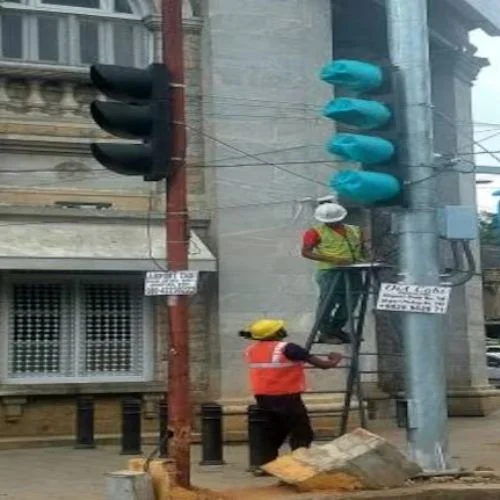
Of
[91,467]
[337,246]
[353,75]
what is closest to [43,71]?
[337,246]

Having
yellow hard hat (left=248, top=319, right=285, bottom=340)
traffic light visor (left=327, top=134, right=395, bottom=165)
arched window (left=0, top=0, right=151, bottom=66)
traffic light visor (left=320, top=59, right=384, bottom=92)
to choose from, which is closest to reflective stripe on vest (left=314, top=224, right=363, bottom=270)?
yellow hard hat (left=248, top=319, right=285, bottom=340)

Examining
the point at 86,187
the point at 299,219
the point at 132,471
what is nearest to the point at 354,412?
the point at 299,219

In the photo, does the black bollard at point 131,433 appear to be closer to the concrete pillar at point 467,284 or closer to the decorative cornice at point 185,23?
the decorative cornice at point 185,23

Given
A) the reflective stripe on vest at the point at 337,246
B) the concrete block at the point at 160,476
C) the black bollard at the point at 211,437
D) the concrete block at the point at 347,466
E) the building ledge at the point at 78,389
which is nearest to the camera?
the concrete block at the point at 160,476

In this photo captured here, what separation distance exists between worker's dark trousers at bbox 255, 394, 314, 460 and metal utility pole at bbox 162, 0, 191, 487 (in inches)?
52.4

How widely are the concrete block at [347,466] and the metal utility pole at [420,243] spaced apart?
0.46m

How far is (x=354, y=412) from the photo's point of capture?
1598cm

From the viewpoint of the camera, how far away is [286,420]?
36.2 ft

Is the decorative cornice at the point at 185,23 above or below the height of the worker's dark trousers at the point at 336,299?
above

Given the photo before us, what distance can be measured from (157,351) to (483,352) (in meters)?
6.92

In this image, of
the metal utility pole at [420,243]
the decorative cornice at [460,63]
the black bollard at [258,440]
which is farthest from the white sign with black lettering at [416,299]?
the decorative cornice at [460,63]

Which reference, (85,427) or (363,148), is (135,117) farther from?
(85,427)

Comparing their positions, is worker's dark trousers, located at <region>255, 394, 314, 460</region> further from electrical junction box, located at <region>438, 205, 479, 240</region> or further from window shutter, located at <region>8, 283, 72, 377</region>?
window shutter, located at <region>8, 283, 72, 377</region>

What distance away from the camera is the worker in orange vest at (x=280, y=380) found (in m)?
11.0
